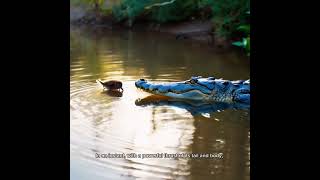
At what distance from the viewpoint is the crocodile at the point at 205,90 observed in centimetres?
761

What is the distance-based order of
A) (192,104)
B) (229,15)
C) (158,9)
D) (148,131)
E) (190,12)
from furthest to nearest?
(158,9)
(190,12)
(229,15)
(192,104)
(148,131)

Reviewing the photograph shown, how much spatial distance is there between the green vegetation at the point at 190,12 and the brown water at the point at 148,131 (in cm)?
376

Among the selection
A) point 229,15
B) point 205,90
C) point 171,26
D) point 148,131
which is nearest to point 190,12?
point 171,26

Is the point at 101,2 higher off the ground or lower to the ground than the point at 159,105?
higher

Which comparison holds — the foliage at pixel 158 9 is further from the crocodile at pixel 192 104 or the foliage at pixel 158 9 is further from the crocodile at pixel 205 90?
A: the crocodile at pixel 192 104

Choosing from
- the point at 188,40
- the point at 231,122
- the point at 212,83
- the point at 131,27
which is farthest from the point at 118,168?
the point at 131,27

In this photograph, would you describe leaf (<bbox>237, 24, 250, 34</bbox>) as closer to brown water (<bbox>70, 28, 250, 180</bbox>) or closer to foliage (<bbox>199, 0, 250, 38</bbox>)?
foliage (<bbox>199, 0, 250, 38</bbox>)

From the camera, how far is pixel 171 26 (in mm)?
21578

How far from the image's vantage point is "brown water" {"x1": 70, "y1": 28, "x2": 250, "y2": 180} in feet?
15.3

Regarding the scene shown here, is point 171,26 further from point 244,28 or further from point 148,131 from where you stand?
point 148,131

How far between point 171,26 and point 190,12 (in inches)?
50.1
